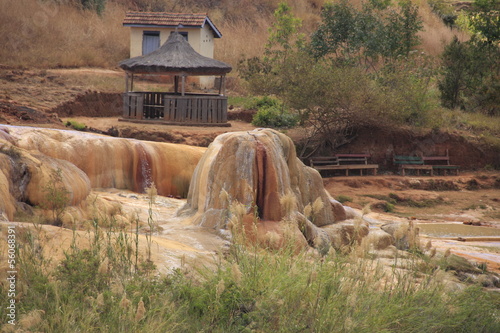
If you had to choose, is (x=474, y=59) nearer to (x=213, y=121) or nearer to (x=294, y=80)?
(x=294, y=80)

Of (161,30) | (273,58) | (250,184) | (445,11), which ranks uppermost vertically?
(445,11)

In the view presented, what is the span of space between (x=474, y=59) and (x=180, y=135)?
12.8 meters

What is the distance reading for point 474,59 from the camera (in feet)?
87.3

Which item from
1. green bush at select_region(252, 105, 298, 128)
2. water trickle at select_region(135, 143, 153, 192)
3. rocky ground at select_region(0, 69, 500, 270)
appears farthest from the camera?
green bush at select_region(252, 105, 298, 128)

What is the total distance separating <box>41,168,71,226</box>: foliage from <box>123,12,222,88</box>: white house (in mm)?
22524

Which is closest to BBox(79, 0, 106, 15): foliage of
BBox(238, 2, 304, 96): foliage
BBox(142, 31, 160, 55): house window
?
BBox(142, 31, 160, 55): house window

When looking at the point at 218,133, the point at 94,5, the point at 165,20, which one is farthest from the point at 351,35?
the point at 94,5

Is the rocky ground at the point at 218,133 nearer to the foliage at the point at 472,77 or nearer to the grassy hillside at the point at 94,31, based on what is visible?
the grassy hillside at the point at 94,31

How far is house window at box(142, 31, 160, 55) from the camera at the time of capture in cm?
3133

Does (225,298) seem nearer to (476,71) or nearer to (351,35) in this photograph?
(351,35)

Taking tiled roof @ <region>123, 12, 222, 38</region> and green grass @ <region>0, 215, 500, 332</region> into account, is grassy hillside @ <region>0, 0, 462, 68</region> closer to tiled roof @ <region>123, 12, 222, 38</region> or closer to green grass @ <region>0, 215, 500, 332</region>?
tiled roof @ <region>123, 12, 222, 38</region>

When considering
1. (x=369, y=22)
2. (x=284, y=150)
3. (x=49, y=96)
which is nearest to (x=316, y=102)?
(x=369, y=22)

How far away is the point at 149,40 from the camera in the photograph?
103 ft

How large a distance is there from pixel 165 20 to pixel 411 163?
45.6 ft
